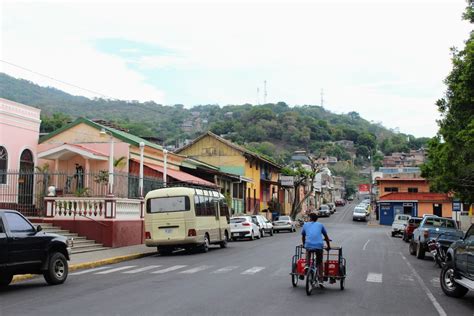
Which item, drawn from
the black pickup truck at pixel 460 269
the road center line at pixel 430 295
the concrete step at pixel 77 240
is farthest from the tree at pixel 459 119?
the concrete step at pixel 77 240

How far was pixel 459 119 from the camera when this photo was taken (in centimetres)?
2117

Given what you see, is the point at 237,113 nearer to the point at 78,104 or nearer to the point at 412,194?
the point at 78,104

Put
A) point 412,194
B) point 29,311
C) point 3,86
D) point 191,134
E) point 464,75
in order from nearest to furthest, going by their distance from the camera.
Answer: point 29,311
point 464,75
point 3,86
point 412,194
point 191,134

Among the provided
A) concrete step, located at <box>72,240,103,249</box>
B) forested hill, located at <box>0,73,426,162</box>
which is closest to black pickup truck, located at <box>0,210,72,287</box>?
concrete step, located at <box>72,240,103,249</box>

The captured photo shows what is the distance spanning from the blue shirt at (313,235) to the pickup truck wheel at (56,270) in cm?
597

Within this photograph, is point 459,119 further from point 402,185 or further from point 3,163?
point 402,185

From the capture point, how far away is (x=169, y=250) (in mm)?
25031

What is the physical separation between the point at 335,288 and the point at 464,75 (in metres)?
9.27

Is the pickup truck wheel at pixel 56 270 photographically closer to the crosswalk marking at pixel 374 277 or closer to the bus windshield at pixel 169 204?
the crosswalk marking at pixel 374 277

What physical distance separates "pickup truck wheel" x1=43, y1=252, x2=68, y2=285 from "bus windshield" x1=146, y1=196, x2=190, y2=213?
9854 mm

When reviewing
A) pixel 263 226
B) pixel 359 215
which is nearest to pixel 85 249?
pixel 263 226

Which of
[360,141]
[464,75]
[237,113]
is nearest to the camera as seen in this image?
[464,75]

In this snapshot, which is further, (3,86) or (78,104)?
(78,104)

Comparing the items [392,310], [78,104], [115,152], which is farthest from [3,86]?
[392,310]
